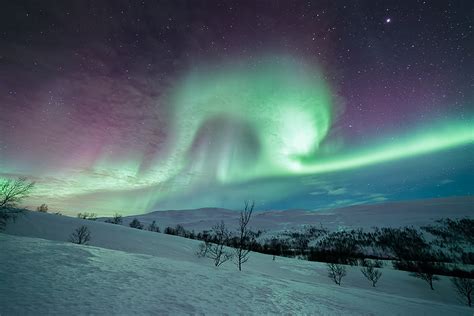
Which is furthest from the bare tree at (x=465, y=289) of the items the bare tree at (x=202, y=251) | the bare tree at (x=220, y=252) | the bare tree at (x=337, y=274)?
the bare tree at (x=202, y=251)

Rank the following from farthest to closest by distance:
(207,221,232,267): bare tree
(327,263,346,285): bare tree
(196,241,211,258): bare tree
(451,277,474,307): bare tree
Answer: (327,263,346,285): bare tree, (451,277,474,307): bare tree, (196,241,211,258): bare tree, (207,221,232,267): bare tree

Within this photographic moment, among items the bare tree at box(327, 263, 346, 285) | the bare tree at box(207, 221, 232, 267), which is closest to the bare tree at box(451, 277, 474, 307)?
the bare tree at box(327, 263, 346, 285)

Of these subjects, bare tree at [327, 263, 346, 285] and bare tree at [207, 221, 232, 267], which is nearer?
bare tree at [207, 221, 232, 267]

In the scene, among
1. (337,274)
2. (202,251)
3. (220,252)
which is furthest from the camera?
(337,274)

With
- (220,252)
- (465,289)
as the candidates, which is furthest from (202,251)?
(465,289)

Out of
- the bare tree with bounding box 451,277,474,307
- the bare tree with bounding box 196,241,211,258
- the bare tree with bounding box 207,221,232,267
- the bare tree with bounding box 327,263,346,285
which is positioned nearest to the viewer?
the bare tree with bounding box 207,221,232,267

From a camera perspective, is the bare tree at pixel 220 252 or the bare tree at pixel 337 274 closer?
Answer: the bare tree at pixel 220 252

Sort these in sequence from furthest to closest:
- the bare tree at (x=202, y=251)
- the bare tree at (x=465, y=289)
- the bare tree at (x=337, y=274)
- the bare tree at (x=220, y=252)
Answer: the bare tree at (x=337, y=274), the bare tree at (x=465, y=289), the bare tree at (x=202, y=251), the bare tree at (x=220, y=252)

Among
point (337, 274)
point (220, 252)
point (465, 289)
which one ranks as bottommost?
point (337, 274)

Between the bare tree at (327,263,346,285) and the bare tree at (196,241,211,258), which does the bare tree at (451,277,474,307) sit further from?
the bare tree at (196,241,211,258)

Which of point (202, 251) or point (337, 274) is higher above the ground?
point (202, 251)

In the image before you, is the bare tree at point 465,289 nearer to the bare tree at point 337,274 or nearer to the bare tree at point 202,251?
the bare tree at point 337,274

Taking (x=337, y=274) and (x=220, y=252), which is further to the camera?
(x=337, y=274)

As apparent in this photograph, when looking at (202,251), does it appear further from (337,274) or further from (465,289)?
(465,289)
